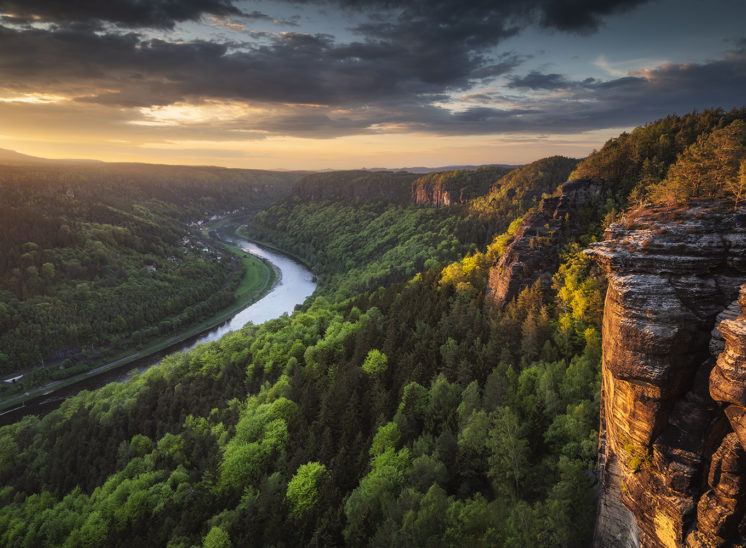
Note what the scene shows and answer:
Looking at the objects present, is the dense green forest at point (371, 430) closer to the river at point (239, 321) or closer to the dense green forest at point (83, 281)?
the river at point (239, 321)

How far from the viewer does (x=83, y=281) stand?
104750mm

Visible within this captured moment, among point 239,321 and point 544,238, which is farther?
point 239,321

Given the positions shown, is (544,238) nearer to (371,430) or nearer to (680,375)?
(371,430)

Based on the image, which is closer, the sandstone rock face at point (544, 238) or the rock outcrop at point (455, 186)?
the sandstone rock face at point (544, 238)

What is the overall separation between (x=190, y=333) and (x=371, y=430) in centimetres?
7970

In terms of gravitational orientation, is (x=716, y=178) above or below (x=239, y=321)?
above

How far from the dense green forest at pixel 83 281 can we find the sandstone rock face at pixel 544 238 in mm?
90156

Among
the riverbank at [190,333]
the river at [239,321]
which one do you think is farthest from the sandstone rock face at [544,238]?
the riverbank at [190,333]

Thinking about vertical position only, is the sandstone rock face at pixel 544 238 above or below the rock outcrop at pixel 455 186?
below

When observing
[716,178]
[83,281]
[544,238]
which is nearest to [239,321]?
[83,281]

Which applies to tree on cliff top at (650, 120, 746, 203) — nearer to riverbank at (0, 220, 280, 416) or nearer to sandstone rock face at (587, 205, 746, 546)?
sandstone rock face at (587, 205, 746, 546)

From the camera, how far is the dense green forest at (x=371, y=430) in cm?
2459

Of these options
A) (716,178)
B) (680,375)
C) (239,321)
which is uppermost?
(716,178)

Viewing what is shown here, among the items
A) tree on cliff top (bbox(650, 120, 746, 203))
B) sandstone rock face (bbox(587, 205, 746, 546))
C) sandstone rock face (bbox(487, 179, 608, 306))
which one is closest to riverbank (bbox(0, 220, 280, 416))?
sandstone rock face (bbox(487, 179, 608, 306))
